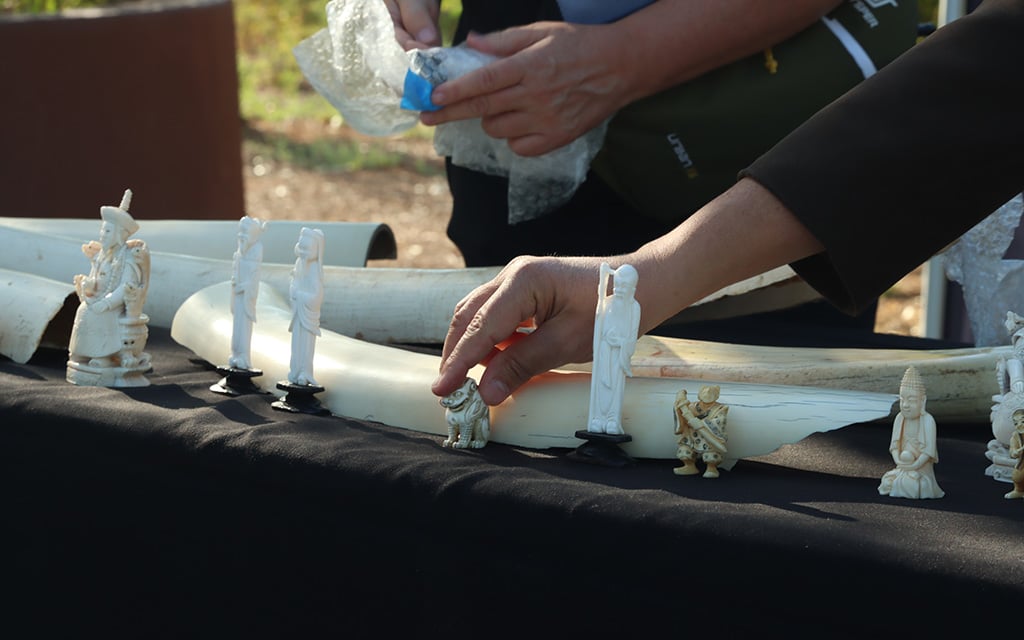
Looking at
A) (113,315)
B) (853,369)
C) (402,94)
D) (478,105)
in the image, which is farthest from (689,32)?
(113,315)

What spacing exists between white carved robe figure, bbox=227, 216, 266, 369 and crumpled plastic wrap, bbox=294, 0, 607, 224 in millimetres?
538

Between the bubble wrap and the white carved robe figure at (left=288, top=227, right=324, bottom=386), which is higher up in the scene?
the bubble wrap

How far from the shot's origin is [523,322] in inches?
58.4

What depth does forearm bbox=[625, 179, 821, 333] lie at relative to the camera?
1474 mm

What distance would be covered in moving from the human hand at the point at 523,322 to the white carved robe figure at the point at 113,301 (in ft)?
1.57

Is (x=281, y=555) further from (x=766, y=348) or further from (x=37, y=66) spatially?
(x=37, y=66)

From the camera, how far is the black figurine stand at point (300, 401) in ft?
5.17

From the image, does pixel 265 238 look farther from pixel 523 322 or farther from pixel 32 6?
pixel 32 6

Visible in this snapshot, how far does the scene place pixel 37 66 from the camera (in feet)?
12.7

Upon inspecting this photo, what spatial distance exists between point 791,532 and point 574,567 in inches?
8.1

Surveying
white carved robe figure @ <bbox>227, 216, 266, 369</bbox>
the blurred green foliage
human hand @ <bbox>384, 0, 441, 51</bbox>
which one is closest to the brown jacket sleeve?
white carved robe figure @ <bbox>227, 216, 266, 369</bbox>

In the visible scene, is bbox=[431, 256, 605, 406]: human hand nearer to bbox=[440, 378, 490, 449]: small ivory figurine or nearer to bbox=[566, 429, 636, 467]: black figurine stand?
bbox=[440, 378, 490, 449]: small ivory figurine

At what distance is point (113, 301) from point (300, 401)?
12.4 inches

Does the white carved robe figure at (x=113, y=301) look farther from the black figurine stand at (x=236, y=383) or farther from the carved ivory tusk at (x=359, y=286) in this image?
the carved ivory tusk at (x=359, y=286)
